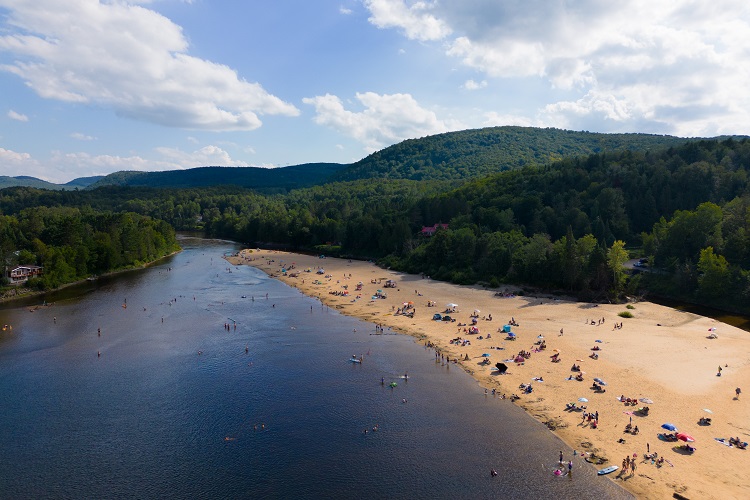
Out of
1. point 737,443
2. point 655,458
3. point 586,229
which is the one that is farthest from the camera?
point 586,229

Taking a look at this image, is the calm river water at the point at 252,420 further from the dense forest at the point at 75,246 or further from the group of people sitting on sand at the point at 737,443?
the dense forest at the point at 75,246

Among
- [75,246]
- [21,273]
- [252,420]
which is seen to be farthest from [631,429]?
[75,246]

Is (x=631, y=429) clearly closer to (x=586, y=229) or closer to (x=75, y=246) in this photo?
(x=586, y=229)

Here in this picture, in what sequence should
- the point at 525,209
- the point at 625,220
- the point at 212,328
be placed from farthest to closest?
the point at 525,209 < the point at 625,220 < the point at 212,328

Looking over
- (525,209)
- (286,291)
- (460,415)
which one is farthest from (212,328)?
(525,209)

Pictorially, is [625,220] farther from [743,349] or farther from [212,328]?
[212,328]

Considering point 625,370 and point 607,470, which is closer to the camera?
point 607,470
